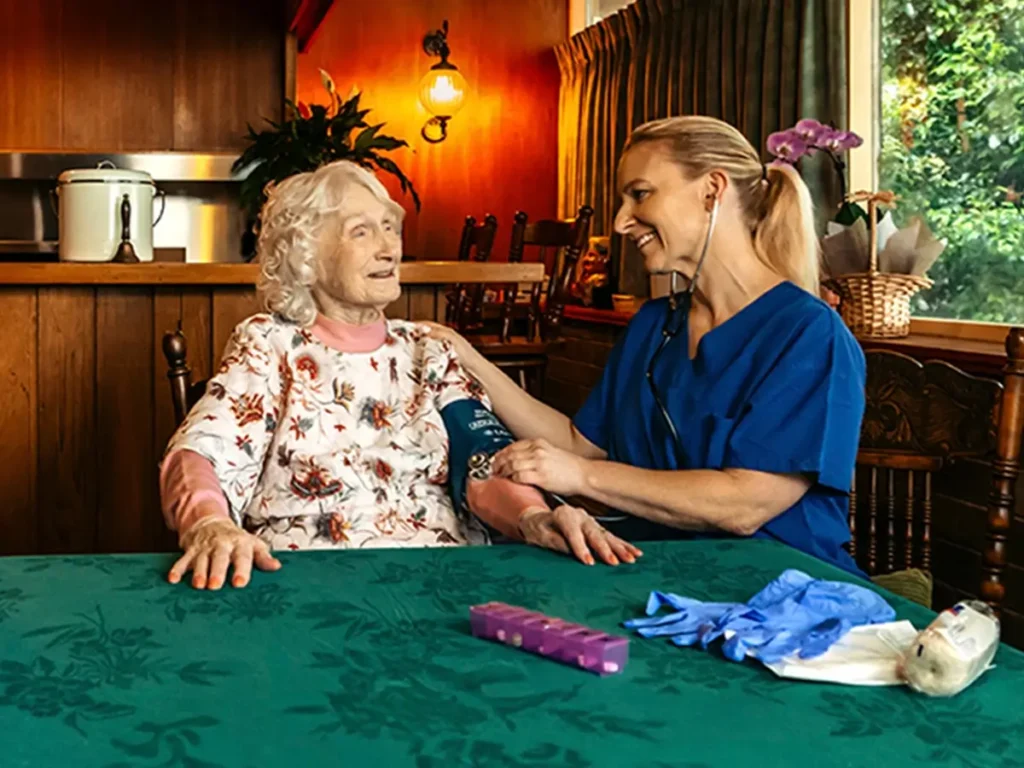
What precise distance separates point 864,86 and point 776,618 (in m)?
3.34

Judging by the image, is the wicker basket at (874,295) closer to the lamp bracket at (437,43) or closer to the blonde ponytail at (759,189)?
the blonde ponytail at (759,189)

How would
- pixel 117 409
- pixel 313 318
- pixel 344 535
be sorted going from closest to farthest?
1. pixel 344 535
2. pixel 313 318
3. pixel 117 409

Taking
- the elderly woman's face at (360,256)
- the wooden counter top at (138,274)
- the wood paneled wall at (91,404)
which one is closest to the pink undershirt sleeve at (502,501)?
the elderly woman's face at (360,256)

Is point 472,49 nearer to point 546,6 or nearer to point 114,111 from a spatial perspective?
point 546,6

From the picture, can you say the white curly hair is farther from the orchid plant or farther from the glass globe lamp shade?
the glass globe lamp shade

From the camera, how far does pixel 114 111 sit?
552 centimetres

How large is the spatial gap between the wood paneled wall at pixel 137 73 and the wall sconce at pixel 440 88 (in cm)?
156

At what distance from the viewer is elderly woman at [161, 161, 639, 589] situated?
6.63ft

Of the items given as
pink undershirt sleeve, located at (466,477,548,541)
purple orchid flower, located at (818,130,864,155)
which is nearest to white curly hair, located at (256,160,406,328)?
pink undershirt sleeve, located at (466,477,548,541)

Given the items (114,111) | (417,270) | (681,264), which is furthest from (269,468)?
(114,111)

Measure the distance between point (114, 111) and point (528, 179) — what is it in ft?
8.35

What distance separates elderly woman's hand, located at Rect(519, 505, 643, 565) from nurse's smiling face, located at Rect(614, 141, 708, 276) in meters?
0.60

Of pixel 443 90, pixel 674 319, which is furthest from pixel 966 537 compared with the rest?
pixel 443 90

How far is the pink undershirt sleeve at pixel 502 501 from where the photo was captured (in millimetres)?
1905
